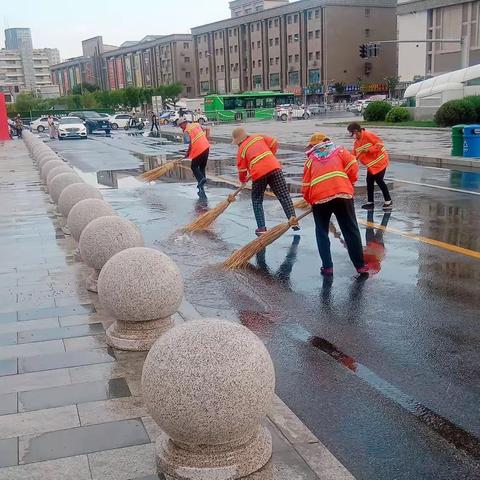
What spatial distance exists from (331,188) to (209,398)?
4.71 m

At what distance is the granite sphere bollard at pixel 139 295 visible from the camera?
5652mm

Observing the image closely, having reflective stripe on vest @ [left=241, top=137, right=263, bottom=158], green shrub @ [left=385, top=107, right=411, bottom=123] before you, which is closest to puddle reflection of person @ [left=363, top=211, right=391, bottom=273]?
reflective stripe on vest @ [left=241, top=137, right=263, bottom=158]

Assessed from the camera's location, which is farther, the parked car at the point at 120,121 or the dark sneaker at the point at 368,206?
the parked car at the point at 120,121

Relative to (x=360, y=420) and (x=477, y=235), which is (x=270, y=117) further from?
(x=360, y=420)

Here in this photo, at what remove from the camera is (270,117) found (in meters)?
69.5

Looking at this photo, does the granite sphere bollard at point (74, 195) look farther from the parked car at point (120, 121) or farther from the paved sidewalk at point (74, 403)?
the parked car at point (120, 121)

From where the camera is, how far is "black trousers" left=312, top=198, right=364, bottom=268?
783 cm

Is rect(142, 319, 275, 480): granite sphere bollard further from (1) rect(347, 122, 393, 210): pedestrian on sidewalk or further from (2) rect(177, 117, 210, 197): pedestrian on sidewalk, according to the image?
(2) rect(177, 117, 210, 197): pedestrian on sidewalk

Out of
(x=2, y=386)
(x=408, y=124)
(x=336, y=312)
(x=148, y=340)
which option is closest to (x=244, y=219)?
(x=336, y=312)

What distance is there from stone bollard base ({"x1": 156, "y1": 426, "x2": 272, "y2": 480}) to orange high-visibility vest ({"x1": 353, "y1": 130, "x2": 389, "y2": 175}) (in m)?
8.81

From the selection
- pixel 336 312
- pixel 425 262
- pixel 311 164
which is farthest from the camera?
pixel 425 262

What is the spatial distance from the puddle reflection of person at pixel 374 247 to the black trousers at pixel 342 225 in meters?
0.45

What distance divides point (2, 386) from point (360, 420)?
2.73 metres

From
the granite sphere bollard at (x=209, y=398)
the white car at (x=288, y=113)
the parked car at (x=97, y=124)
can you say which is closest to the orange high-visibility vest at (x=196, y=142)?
the granite sphere bollard at (x=209, y=398)
